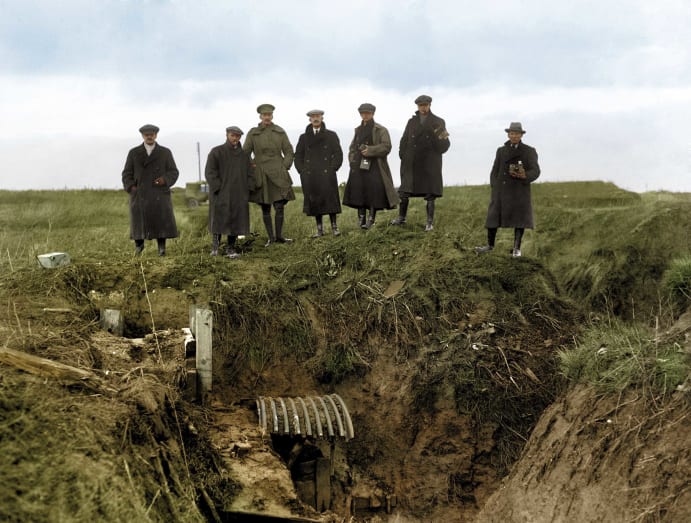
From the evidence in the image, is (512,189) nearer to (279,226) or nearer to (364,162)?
(364,162)

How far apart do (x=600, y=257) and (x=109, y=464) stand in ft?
34.2

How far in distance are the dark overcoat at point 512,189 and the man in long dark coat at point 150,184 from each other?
453 centimetres

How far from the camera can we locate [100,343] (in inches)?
324

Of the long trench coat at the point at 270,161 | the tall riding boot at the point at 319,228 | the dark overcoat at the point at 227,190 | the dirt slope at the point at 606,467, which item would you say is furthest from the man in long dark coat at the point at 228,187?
the dirt slope at the point at 606,467

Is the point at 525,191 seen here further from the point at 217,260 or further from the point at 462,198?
the point at 462,198

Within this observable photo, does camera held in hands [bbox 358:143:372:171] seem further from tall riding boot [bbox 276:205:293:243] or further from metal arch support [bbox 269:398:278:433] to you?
metal arch support [bbox 269:398:278:433]

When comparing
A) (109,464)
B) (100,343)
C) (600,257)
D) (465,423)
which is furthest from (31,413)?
(600,257)

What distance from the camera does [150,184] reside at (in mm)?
11055

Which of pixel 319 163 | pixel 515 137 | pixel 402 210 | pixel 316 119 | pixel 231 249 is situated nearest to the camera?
pixel 515 137

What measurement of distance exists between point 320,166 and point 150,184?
244cm

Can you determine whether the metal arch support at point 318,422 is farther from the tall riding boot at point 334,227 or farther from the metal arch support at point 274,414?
the tall riding boot at point 334,227

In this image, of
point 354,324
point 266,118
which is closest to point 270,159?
point 266,118

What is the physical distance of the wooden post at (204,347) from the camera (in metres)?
8.33

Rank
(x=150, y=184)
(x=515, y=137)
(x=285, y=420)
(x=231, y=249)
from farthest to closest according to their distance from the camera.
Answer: (x=231, y=249), (x=150, y=184), (x=515, y=137), (x=285, y=420)
